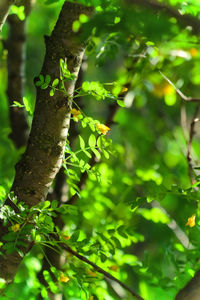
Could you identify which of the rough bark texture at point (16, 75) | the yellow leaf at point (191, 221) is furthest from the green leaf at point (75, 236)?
the rough bark texture at point (16, 75)

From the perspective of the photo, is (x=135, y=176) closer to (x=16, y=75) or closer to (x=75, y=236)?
(x=16, y=75)

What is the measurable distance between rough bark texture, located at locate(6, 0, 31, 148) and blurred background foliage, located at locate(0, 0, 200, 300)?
4 cm

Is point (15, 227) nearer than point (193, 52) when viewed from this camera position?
Yes

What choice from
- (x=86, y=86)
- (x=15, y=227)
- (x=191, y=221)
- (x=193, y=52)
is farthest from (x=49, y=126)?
(x=193, y=52)

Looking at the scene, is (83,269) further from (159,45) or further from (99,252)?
(159,45)

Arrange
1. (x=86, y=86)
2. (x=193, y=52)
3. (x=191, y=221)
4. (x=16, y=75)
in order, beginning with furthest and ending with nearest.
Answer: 1. (x=16, y=75)
2. (x=193, y=52)
3. (x=191, y=221)
4. (x=86, y=86)

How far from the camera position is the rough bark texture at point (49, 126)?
1.15 m

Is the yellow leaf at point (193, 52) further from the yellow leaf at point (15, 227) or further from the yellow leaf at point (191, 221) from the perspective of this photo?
the yellow leaf at point (15, 227)

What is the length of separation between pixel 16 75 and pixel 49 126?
3.11 ft

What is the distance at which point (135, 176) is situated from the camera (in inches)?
77.2

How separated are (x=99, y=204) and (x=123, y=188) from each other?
0.36ft

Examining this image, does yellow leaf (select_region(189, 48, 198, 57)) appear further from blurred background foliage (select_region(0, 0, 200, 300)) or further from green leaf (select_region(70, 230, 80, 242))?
green leaf (select_region(70, 230, 80, 242))

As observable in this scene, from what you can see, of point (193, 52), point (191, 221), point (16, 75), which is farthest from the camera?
point (16, 75)

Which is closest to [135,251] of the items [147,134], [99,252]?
[147,134]
